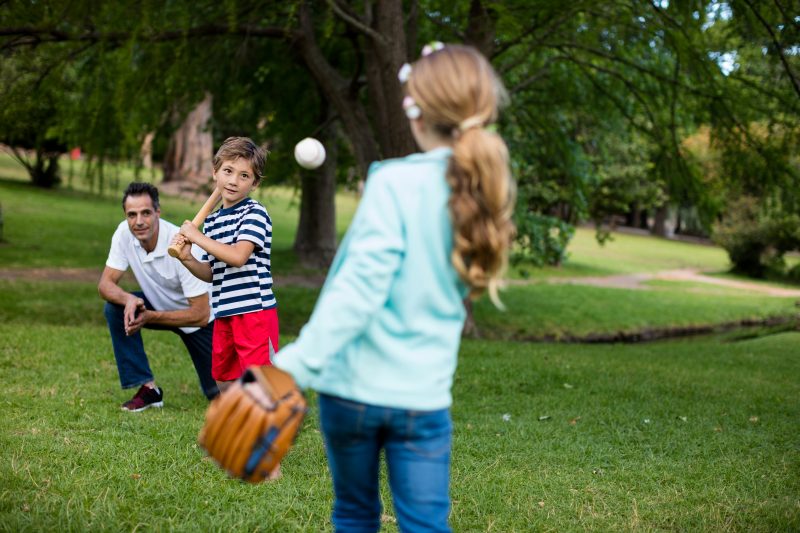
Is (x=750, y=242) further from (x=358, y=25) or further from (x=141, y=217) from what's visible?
(x=141, y=217)

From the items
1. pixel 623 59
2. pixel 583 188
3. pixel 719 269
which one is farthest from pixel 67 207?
pixel 719 269

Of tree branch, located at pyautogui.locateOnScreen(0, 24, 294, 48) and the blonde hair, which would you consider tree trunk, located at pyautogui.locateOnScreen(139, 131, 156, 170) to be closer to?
tree branch, located at pyautogui.locateOnScreen(0, 24, 294, 48)

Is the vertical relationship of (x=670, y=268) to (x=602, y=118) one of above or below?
below

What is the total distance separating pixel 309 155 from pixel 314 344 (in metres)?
3.16

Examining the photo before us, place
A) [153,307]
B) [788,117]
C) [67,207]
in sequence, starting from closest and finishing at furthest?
[153,307]
[788,117]
[67,207]

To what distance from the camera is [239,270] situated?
4527 millimetres

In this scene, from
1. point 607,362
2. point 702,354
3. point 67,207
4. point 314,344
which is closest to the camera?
point 314,344

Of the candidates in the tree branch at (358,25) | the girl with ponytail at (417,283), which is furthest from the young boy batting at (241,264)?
the tree branch at (358,25)

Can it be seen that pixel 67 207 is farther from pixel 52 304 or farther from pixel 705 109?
pixel 705 109

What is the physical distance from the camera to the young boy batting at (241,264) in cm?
440

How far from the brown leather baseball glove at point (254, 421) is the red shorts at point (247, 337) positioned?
2.09 meters

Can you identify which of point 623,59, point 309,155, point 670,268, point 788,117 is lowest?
point 670,268

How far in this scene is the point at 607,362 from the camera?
31.0 ft

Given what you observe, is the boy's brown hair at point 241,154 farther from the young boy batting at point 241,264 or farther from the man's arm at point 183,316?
the man's arm at point 183,316
